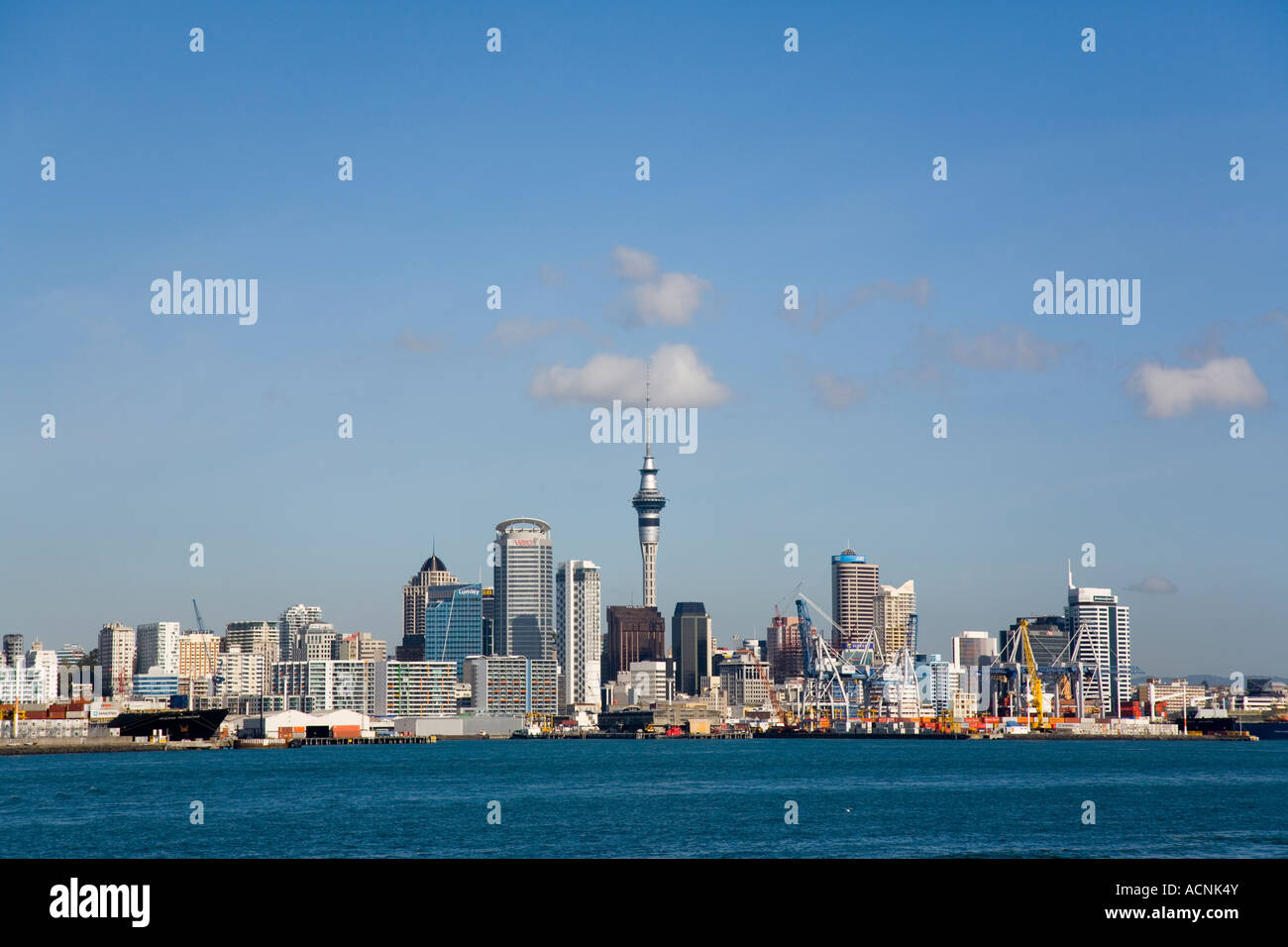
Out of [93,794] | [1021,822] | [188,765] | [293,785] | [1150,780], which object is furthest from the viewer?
[188,765]

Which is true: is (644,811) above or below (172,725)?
above

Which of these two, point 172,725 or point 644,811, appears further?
point 172,725

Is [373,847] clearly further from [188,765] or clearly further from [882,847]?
[188,765]
